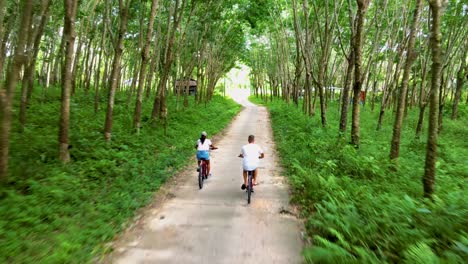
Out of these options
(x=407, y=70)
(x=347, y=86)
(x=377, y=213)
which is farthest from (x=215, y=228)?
(x=347, y=86)

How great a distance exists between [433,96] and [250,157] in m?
4.10

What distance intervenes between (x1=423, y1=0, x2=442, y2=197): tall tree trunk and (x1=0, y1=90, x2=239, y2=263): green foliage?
19.3 feet

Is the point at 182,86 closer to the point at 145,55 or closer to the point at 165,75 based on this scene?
the point at 165,75

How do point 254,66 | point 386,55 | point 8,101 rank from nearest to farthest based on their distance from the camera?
point 8,101 < point 386,55 < point 254,66

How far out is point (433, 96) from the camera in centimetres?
611

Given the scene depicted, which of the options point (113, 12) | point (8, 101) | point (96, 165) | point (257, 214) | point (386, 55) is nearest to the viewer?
point (8, 101)

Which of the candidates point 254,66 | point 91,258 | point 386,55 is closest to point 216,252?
point 91,258

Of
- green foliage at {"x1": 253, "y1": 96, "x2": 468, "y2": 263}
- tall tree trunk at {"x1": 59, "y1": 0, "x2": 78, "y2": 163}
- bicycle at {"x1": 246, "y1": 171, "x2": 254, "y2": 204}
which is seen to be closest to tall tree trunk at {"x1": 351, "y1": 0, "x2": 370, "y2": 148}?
green foliage at {"x1": 253, "y1": 96, "x2": 468, "y2": 263}

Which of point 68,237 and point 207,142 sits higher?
point 207,142

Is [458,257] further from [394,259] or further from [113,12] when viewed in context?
[113,12]

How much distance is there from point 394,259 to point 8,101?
22.8ft

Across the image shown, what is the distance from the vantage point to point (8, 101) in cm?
616

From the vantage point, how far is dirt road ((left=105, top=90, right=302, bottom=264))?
5195 mm

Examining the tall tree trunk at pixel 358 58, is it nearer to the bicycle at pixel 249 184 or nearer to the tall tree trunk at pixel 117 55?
the bicycle at pixel 249 184
